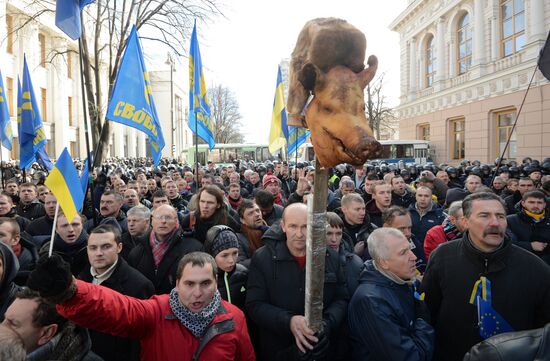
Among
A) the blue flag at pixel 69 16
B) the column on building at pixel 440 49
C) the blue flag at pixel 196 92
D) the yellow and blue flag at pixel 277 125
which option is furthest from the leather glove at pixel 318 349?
the column on building at pixel 440 49

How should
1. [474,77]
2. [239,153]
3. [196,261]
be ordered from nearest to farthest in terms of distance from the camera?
1. [196,261]
2. [474,77]
3. [239,153]

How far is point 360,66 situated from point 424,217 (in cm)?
440

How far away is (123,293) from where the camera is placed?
119 inches

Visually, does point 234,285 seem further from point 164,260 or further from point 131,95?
point 131,95

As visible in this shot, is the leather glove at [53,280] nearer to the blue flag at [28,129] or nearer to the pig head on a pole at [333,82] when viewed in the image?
the pig head on a pole at [333,82]

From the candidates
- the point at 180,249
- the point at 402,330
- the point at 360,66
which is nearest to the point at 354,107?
the point at 360,66

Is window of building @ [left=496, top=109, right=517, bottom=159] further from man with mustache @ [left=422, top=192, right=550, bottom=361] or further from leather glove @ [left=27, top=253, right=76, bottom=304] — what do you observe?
leather glove @ [left=27, top=253, right=76, bottom=304]

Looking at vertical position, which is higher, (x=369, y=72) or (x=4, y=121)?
(x=4, y=121)

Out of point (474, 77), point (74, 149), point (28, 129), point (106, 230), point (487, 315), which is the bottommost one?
point (487, 315)

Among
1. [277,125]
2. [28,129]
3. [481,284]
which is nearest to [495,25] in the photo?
[277,125]

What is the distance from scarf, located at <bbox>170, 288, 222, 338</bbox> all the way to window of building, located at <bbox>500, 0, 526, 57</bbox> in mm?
23058

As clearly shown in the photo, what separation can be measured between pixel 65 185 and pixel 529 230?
508 cm

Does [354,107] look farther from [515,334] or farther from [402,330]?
[402,330]

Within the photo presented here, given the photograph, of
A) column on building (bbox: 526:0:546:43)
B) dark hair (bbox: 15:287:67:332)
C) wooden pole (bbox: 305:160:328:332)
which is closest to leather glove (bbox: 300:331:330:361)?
wooden pole (bbox: 305:160:328:332)
